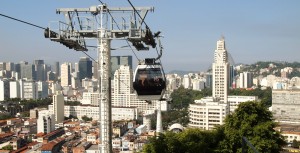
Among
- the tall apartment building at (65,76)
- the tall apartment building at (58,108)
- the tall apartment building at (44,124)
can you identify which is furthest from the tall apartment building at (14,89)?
the tall apartment building at (44,124)

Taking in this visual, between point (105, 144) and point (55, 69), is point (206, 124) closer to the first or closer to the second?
point (105, 144)

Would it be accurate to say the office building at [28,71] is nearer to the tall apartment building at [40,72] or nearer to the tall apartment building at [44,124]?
the tall apartment building at [40,72]

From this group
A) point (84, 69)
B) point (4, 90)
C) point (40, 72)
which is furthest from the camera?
point (40, 72)

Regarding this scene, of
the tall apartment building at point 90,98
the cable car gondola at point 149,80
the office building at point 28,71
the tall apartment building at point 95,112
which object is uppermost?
the office building at point 28,71

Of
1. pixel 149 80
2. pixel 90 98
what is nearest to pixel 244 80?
pixel 90 98

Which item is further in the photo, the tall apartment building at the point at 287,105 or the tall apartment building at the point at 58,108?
the tall apartment building at the point at 58,108

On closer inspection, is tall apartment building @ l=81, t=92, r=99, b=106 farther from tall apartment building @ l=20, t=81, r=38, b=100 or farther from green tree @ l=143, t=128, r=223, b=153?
green tree @ l=143, t=128, r=223, b=153

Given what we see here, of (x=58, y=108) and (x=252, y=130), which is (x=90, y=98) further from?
(x=252, y=130)
